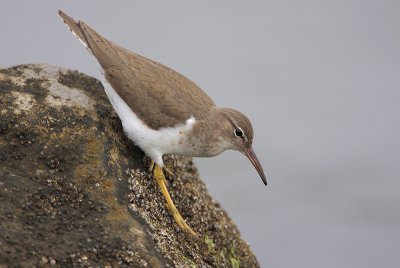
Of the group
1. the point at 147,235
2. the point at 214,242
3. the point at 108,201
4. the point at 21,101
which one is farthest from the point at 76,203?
the point at 214,242

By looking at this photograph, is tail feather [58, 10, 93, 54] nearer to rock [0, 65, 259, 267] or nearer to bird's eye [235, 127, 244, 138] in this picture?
rock [0, 65, 259, 267]

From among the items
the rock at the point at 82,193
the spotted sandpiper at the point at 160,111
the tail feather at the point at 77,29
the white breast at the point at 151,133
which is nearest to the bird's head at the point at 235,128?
the spotted sandpiper at the point at 160,111

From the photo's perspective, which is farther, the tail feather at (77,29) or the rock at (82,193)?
the tail feather at (77,29)

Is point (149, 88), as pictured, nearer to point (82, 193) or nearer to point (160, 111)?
point (160, 111)

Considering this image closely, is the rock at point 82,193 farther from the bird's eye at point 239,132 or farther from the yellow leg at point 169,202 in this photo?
the bird's eye at point 239,132

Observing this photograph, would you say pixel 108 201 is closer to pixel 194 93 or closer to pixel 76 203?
pixel 76 203

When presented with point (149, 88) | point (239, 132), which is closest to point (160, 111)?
point (149, 88)
